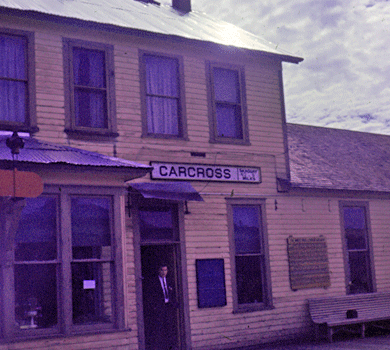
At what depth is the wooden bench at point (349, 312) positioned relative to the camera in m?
14.3

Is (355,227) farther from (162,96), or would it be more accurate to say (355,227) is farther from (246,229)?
(162,96)

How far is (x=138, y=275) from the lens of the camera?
11.9 meters

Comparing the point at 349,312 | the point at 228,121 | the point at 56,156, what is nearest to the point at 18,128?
the point at 56,156

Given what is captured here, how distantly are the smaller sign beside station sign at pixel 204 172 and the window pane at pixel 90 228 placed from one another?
1620 mm

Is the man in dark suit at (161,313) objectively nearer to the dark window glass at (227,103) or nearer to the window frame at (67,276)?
the window frame at (67,276)

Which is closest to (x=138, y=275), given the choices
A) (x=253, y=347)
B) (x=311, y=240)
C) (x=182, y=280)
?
(x=182, y=280)

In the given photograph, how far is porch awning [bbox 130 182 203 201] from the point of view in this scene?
38.8 feet

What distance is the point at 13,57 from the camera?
37.7ft

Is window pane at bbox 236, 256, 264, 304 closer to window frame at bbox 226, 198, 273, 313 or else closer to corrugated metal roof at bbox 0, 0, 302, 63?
window frame at bbox 226, 198, 273, 313

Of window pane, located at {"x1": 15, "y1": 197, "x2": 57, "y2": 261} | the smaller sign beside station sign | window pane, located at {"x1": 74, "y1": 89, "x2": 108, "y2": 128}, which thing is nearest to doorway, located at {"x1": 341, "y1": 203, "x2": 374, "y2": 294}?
the smaller sign beside station sign

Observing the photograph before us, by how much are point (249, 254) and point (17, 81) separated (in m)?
6.12

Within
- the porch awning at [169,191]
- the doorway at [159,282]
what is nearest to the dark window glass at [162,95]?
the porch awning at [169,191]

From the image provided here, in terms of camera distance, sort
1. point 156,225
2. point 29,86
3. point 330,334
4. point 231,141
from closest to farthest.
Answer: point 29,86, point 156,225, point 231,141, point 330,334

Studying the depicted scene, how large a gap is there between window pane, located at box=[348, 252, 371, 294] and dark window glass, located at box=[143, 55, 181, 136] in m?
6.03
